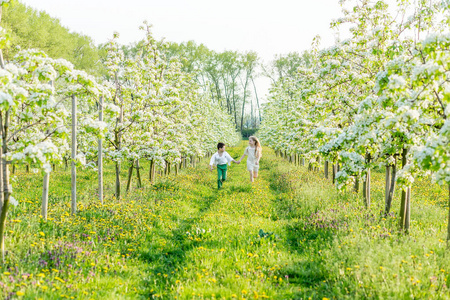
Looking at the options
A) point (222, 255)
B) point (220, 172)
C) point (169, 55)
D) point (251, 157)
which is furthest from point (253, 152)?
point (169, 55)

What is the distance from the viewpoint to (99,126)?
599cm

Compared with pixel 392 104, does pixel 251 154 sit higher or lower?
lower

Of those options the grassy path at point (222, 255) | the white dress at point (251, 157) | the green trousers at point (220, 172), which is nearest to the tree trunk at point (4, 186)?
the grassy path at point (222, 255)

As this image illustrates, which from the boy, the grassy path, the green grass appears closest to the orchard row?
the green grass

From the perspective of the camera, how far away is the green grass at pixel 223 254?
181 inches

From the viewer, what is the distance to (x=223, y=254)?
6.23 metres

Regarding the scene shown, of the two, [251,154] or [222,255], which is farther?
[251,154]

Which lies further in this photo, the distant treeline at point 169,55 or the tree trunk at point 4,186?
the distant treeline at point 169,55

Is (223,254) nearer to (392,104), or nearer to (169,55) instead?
(392,104)

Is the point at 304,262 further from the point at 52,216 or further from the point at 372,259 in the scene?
the point at 52,216

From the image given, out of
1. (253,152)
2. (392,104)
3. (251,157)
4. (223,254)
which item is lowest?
(223,254)

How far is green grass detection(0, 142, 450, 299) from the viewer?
4.61 meters

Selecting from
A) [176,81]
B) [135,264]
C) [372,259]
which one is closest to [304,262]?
[372,259]

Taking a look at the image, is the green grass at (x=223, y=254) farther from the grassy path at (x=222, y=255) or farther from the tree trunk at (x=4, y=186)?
the tree trunk at (x=4, y=186)
